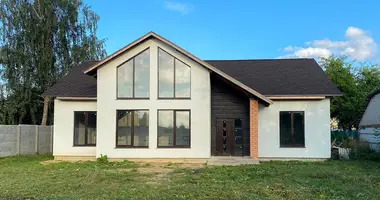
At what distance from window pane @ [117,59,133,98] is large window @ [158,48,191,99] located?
136 cm

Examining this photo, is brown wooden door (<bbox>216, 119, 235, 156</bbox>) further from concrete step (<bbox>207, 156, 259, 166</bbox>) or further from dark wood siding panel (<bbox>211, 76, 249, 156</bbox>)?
concrete step (<bbox>207, 156, 259, 166</bbox>)

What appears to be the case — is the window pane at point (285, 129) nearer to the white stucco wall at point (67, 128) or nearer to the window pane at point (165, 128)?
the window pane at point (165, 128)

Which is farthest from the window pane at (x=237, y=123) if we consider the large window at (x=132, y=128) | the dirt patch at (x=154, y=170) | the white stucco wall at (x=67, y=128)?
the white stucco wall at (x=67, y=128)

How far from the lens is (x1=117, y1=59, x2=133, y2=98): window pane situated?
15.3m

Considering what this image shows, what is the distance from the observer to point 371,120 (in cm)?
1988

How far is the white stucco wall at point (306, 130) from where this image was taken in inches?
611

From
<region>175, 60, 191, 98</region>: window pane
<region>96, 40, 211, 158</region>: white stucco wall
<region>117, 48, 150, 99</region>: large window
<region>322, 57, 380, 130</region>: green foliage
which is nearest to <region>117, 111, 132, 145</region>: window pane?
<region>96, 40, 211, 158</region>: white stucco wall

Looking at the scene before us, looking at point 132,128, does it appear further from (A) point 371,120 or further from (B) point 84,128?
(A) point 371,120

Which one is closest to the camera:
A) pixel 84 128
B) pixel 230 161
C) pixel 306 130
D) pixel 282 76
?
pixel 230 161

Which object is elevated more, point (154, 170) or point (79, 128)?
point (79, 128)

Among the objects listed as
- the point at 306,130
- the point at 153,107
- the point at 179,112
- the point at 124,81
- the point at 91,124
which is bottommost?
the point at 306,130

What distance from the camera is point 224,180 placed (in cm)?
1005

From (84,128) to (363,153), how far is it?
13.1 meters

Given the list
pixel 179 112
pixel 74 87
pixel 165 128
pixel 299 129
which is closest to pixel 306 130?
pixel 299 129
